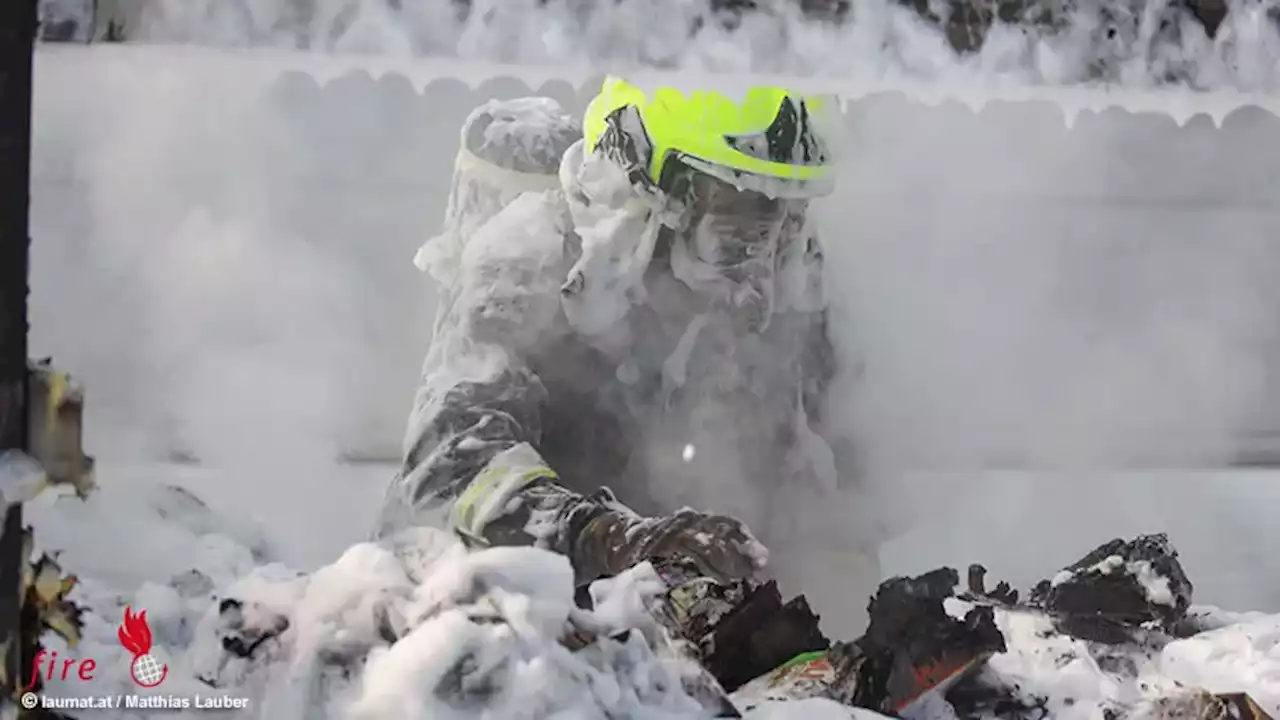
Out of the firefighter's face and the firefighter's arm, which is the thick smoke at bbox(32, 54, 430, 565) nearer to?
the firefighter's arm

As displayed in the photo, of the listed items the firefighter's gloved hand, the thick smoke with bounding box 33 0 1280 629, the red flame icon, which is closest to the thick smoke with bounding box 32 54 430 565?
the thick smoke with bounding box 33 0 1280 629

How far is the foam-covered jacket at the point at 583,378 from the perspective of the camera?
1.37 m

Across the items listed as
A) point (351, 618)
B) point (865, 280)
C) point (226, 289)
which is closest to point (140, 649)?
point (351, 618)

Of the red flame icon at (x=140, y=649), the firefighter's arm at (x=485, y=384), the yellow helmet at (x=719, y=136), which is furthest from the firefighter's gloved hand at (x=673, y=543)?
the red flame icon at (x=140, y=649)

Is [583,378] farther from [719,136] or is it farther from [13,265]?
[13,265]

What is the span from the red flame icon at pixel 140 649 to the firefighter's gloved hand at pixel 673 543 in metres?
0.55

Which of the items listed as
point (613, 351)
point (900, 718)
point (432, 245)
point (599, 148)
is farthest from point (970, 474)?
point (432, 245)

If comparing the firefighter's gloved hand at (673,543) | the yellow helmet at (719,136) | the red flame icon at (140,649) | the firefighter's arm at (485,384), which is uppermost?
the yellow helmet at (719,136)

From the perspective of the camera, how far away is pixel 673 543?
140 centimetres

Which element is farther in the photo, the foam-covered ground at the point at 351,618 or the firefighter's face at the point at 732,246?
the firefighter's face at the point at 732,246

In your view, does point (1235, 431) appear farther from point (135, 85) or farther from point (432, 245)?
point (135, 85)

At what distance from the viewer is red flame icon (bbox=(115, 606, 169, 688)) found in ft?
4.36

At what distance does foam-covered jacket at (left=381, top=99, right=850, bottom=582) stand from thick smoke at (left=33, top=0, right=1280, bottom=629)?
0.04m

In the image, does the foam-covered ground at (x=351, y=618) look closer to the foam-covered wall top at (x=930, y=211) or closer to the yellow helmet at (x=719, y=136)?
the foam-covered wall top at (x=930, y=211)
